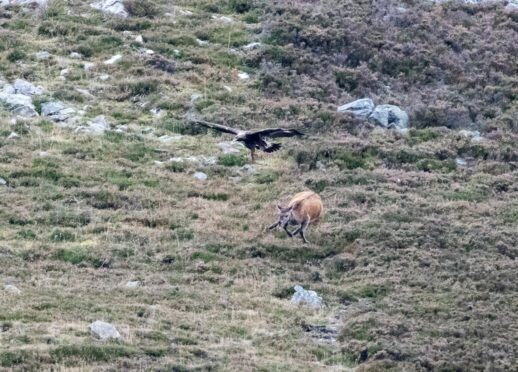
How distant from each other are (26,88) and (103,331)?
1316 cm

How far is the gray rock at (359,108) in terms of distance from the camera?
28297 millimetres

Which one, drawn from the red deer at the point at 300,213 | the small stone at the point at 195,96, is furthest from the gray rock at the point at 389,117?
the red deer at the point at 300,213

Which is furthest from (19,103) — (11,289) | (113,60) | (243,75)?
(11,289)

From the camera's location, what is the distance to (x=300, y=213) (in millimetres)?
20719

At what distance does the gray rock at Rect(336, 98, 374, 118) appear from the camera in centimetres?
2830

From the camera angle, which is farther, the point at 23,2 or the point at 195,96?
the point at 23,2

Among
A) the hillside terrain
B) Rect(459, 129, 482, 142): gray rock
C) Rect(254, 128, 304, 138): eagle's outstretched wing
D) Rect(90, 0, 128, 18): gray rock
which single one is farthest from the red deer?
Rect(90, 0, 128, 18): gray rock

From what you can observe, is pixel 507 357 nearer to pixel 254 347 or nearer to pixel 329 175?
pixel 254 347

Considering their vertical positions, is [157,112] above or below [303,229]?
below

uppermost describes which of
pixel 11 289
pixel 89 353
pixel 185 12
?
pixel 89 353

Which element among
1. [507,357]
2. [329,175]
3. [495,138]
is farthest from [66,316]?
[495,138]

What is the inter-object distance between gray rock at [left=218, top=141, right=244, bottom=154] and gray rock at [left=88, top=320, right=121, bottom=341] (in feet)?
33.2

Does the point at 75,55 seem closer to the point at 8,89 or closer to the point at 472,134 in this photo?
the point at 8,89

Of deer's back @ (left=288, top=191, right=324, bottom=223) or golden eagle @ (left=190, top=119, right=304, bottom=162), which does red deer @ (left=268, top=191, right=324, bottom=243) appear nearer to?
deer's back @ (left=288, top=191, right=324, bottom=223)
